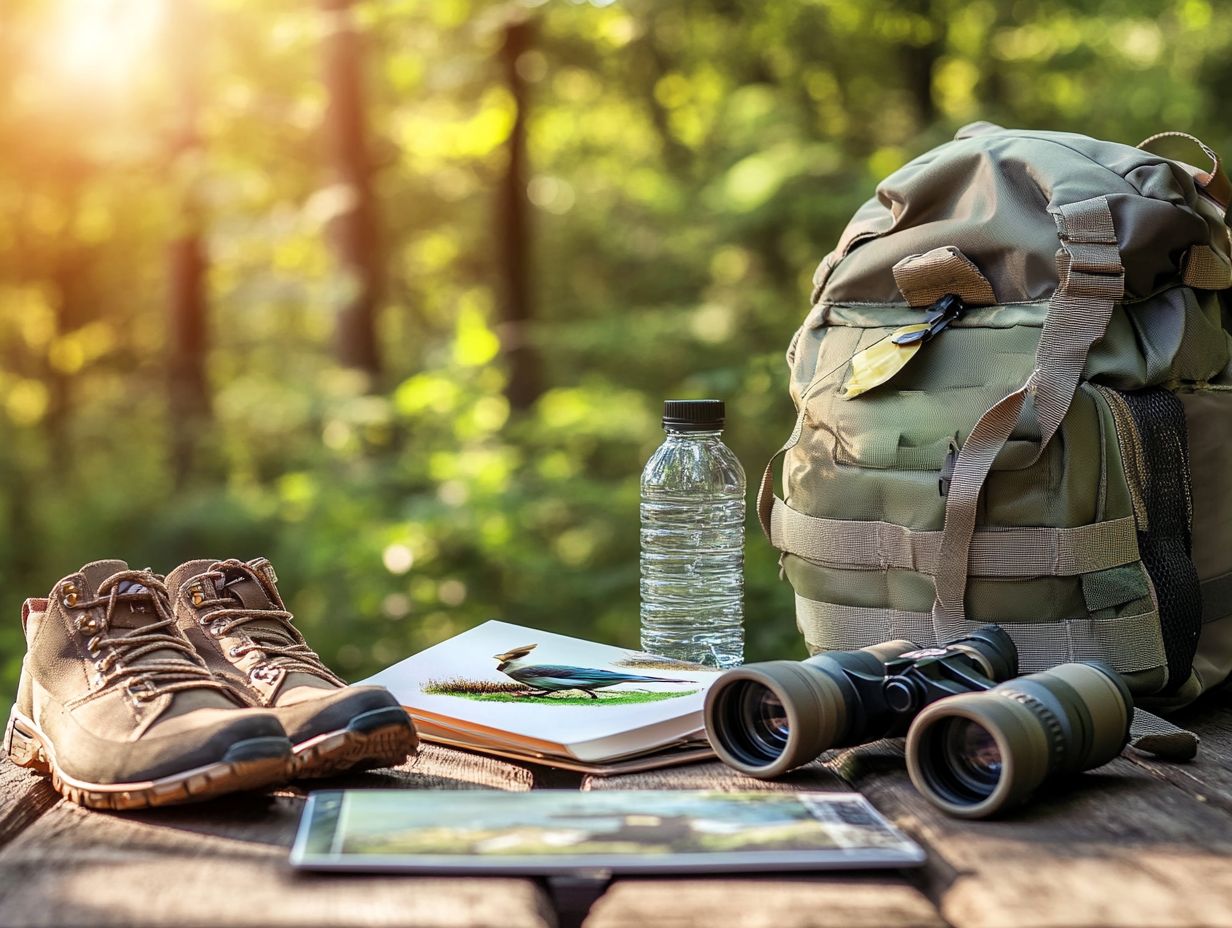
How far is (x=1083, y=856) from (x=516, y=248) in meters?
9.75

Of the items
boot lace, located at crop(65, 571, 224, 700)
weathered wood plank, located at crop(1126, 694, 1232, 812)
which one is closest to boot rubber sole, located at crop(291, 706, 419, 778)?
boot lace, located at crop(65, 571, 224, 700)

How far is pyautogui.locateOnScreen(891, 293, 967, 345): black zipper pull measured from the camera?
1.97 metres

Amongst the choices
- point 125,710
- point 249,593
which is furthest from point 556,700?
point 125,710

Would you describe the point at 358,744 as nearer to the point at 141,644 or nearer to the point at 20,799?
the point at 141,644

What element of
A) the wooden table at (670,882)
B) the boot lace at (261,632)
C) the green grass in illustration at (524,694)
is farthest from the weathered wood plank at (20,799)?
the green grass in illustration at (524,694)

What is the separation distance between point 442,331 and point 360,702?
1575cm

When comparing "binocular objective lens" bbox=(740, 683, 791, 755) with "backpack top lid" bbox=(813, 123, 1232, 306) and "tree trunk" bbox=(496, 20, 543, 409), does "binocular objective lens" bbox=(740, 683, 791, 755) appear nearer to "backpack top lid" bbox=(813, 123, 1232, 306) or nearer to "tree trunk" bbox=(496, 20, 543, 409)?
"backpack top lid" bbox=(813, 123, 1232, 306)

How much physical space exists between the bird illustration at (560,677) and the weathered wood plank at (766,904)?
65 cm

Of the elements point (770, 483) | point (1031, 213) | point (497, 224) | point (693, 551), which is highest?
point (497, 224)

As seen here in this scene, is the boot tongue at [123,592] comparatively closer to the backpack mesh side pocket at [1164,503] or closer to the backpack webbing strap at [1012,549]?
the backpack webbing strap at [1012,549]

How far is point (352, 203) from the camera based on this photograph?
848 cm

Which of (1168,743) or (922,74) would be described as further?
(922,74)

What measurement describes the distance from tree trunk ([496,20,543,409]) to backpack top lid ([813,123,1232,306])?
7.92 metres

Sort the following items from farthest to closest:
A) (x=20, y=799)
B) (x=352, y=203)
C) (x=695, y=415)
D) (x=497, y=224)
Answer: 1. (x=497, y=224)
2. (x=352, y=203)
3. (x=695, y=415)
4. (x=20, y=799)
